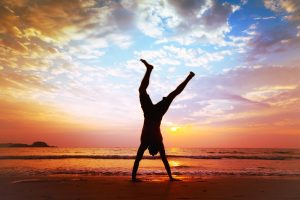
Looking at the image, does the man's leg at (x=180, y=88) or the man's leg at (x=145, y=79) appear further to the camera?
the man's leg at (x=180, y=88)

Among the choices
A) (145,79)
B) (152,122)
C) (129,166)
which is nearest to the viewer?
(145,79)

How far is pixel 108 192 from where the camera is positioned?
242 inches

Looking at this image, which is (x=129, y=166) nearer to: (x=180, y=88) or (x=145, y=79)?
(x=180, y=88)

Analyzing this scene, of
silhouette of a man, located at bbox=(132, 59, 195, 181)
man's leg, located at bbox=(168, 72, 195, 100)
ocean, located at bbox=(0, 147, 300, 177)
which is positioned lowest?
ocean, located at bbox=(0, 147, 300, 177)

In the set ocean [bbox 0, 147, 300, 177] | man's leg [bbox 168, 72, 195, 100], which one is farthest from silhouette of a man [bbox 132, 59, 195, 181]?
Answer: ocean [bbox 0, 147, 300, 177]

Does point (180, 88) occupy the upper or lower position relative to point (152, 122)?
upper

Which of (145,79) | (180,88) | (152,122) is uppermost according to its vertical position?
(145,79)

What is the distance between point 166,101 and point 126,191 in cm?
282

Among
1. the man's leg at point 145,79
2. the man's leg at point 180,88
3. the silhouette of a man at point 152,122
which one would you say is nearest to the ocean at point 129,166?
the silhouette of a man at point 152,122

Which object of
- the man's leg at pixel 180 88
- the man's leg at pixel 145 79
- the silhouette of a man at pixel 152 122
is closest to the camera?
the man's leg at pixel 145 79

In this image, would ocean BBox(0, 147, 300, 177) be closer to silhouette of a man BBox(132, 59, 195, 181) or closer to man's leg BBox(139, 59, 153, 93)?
silhouette of a man BBox(132, 59, 195, 181)

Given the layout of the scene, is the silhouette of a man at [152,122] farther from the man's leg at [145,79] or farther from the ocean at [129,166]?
the ocean at [129,166]

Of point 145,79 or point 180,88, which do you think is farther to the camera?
point 180,88

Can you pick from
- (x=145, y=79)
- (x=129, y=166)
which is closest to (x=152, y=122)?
(x=145, y=79)
